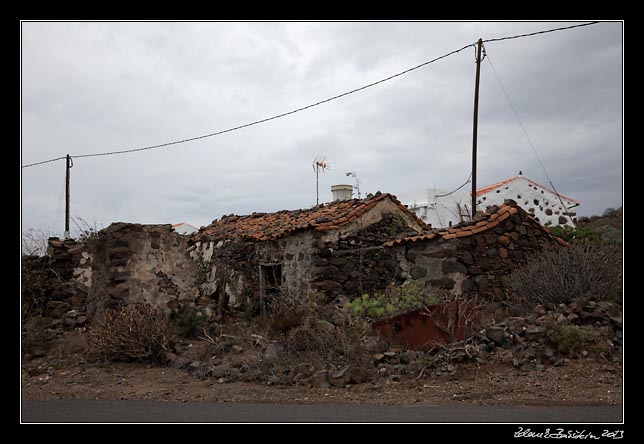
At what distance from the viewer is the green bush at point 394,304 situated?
9.92 m

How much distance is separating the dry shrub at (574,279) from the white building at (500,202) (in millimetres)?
11611

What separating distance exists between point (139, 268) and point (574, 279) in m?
8.71

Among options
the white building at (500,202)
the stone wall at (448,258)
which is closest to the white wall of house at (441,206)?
the white building at (500,202)

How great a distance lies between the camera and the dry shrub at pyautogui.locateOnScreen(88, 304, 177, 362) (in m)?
10.3

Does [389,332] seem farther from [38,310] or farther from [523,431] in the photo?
[38,310]

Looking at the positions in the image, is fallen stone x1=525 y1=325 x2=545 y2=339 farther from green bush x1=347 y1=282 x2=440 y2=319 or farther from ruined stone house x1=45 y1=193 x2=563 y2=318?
ruined stone house x1=45 y1=193 x2=563 y2=318

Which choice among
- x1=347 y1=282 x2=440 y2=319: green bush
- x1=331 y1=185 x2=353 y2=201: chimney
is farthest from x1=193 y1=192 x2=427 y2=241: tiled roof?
x1=347 y1=282 x2=440 y2=319: green bush

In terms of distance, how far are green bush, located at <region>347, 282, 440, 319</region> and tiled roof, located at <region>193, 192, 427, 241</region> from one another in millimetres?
3995

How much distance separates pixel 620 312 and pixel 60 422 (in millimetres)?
8219

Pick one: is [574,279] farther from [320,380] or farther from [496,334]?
[320,380]

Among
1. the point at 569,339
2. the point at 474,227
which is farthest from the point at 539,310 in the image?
the point at 474,227

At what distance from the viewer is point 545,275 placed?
10695mm

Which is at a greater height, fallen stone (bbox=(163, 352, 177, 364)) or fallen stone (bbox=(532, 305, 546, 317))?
fallen stone (bbox=(532, 305, 546, 317))

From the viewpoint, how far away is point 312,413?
651 cm
